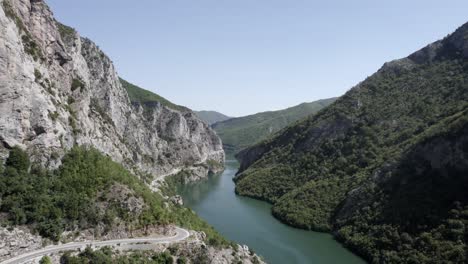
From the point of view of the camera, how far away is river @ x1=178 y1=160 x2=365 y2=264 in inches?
2808

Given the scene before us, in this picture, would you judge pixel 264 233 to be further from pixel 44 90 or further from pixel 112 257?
pixel 44 90

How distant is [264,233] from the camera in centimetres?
8631

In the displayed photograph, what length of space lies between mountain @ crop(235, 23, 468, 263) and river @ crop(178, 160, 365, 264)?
296 cm

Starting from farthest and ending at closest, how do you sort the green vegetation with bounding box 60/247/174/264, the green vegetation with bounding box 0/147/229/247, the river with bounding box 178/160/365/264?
the river with bounding box 178/160/365/264 < the green vegetation with bounding box 0/147/229/247 < the green vegetation with bounding box 60/247/174/264

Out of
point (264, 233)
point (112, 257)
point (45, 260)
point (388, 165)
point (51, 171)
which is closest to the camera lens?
point (45, 260)

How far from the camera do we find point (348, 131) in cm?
12344

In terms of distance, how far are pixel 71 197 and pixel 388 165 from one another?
63.3m

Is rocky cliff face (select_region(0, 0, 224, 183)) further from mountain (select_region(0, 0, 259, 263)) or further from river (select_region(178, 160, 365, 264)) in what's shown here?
river (select_region(178, 160, 365, 264))

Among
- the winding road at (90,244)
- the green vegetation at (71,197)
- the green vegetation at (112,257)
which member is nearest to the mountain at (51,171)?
the green vegetation at (71,197)

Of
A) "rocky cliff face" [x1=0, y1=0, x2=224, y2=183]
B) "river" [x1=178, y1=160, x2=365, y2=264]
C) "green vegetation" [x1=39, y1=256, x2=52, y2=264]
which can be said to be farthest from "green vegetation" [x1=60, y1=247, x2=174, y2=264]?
"river" [x1=178, y1=160, x2=365, y2=264]

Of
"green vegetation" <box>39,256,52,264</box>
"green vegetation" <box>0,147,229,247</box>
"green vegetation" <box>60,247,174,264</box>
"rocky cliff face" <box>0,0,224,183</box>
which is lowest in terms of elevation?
"green vegetation" <box>60,247,174,264</box>

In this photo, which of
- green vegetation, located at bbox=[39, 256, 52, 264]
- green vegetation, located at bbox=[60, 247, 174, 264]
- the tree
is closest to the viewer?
green vegetation, located at bbox=[39, 256, 52, 264]

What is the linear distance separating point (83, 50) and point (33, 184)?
7948cm

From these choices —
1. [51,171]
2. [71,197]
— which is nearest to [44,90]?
[51,171]
